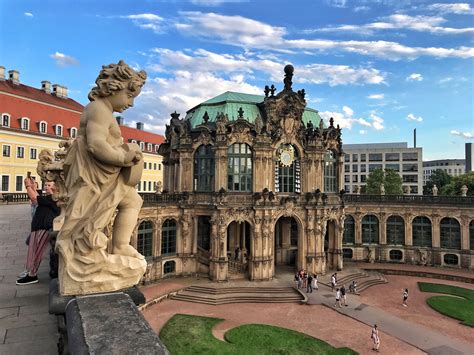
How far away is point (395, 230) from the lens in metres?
46.1

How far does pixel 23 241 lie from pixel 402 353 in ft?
72.2

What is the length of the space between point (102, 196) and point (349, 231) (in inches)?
1819

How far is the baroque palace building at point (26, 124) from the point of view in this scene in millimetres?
48219

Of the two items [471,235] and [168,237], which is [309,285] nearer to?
[168,237]

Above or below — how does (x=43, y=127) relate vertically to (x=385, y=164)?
below

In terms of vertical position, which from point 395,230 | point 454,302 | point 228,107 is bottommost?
point 454,302

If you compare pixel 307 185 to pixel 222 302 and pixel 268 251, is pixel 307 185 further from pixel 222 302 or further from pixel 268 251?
pixel 222 302

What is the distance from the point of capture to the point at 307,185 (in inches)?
1483

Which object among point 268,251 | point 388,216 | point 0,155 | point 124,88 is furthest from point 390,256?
point 0,155

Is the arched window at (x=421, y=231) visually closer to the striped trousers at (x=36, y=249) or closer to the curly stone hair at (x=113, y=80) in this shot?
the striped trousers at (x=36, y=249)

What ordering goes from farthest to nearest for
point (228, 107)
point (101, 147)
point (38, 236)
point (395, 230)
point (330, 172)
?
point (395, 230), point (330, 172), point (228, 107), point (38, 236), point (101, 147)

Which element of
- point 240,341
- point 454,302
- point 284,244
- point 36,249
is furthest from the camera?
point 284,244

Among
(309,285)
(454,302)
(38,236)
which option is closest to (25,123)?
(309,285)

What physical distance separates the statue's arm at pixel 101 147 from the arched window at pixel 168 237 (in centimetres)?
3099
